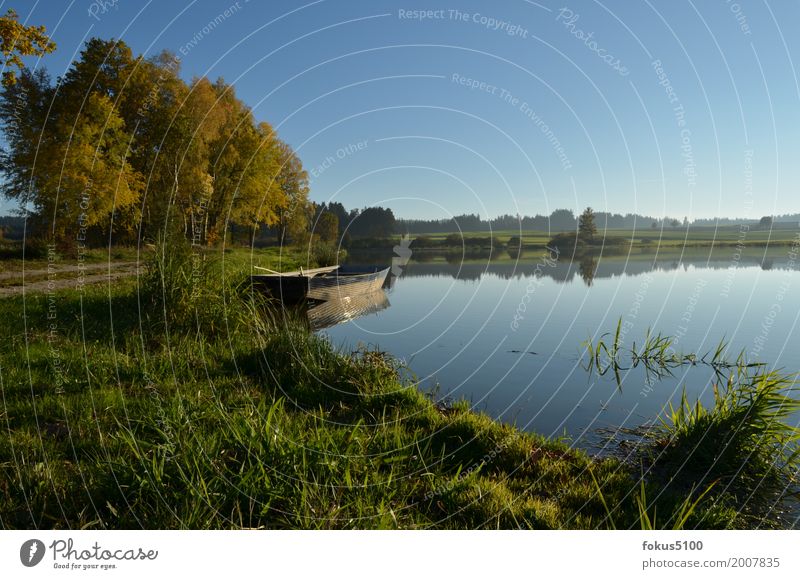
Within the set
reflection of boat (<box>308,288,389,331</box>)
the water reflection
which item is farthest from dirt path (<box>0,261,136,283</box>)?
the water reflection

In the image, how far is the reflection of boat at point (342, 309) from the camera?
17.8m

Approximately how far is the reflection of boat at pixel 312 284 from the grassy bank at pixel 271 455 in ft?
24.9

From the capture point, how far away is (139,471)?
3.65 metres

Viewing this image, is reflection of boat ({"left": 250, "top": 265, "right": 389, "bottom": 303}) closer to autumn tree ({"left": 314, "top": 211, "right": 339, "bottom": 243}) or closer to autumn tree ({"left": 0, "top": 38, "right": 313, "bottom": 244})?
autumn tree ({"left": 0, "top": 38, "right": 313, "bottom": 244})

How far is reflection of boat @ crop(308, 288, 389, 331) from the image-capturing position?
1775cm

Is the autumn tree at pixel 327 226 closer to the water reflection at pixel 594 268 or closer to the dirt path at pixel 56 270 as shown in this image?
the water reflection at pixel 594 268

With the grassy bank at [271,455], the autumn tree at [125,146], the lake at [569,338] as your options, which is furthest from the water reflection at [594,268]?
the grassy bank at [271,455]

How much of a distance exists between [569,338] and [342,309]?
32.6 feet

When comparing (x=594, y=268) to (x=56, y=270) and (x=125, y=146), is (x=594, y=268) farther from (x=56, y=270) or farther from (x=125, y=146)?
(x=56, y=270)

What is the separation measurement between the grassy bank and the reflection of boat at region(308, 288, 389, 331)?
351 inches

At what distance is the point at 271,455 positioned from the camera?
3.93 metres

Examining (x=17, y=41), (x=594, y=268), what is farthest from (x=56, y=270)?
(x=594, y=268)
